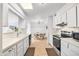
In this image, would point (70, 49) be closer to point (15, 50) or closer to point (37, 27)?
point (15, 50)

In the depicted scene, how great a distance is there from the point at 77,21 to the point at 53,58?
222 cm

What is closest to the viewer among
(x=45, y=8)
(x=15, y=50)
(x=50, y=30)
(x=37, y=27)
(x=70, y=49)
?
(x=15, y=50)

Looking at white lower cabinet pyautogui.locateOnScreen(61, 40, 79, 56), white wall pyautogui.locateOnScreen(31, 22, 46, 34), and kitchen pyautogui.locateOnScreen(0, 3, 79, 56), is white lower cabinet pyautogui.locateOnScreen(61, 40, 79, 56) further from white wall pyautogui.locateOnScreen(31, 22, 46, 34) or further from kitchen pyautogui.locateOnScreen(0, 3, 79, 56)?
white wall pyautogui.locateOnScreen(31, 22, 46, 34)

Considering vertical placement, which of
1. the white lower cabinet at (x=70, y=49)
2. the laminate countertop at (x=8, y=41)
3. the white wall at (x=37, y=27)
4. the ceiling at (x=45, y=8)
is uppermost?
the ceiling at (x=45, y=8)

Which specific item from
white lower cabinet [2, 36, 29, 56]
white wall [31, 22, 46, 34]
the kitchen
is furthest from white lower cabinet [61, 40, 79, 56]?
white wall [31, 22, 46, 34]

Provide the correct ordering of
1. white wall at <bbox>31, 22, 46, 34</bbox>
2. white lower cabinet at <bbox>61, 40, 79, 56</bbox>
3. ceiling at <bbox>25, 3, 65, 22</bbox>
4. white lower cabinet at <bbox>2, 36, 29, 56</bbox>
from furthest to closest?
1. white wall at <bbox>31, 22, 46, 34</bbox>
2. ceiling at <bbox>25, 3, 65, 22</bbox>
3. white lower cabinet at <bbox>61, 40, 79, 56</bbox>
4. white lower cabinet at <bbox>2, 36, 29, 56</bbox>

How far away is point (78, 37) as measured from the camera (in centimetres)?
251

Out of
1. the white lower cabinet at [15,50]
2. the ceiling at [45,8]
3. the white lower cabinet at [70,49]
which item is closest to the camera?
the white lower cabinet at [15,50]

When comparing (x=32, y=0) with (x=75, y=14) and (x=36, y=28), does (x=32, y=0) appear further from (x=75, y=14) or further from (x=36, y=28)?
(x=36, y=28)

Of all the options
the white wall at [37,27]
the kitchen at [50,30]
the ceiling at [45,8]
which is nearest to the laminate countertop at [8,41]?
the kitchen at [50,30]

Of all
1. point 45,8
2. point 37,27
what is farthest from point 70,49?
point 37,27

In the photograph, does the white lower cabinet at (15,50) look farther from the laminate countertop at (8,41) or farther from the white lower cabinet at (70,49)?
the white lower cabinet at (70,49)

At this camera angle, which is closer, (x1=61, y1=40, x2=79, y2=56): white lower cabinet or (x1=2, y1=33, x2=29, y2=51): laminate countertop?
(x1=2, y1=33, x2=29, y2=51): laminate countertop

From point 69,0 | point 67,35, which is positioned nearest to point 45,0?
point 69,0
